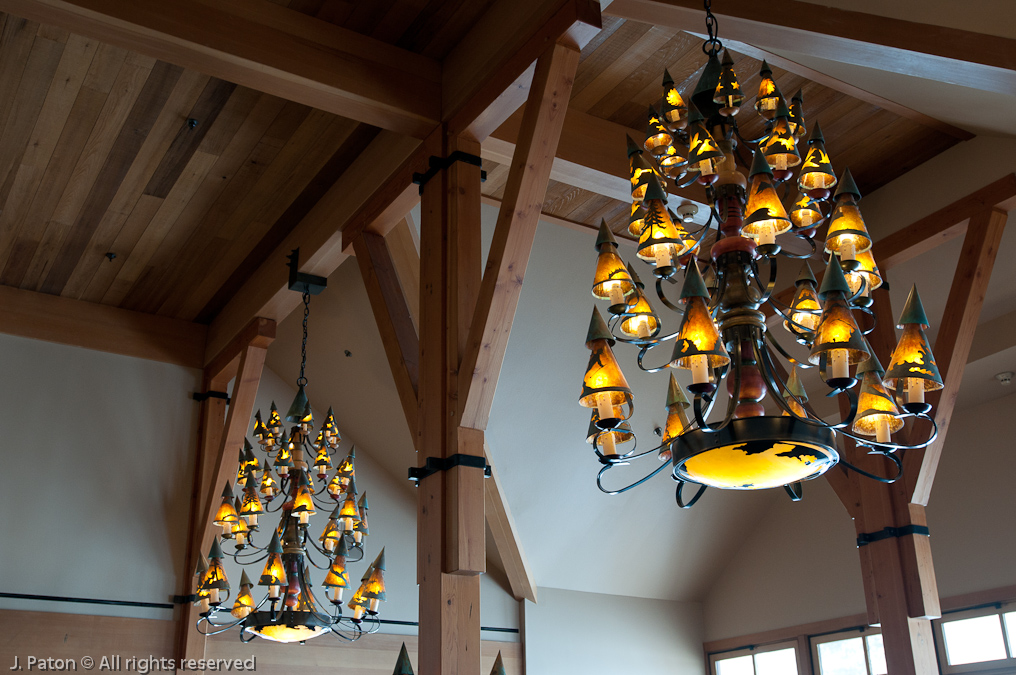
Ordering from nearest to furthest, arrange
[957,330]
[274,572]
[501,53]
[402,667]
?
[402,667] → [501,53] → [274,572] → [957,330]

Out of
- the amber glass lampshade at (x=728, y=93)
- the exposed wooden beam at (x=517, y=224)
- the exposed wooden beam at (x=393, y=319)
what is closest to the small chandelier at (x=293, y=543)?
the exposed wooden beam at (x=393, y=319)

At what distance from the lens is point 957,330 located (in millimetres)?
4750

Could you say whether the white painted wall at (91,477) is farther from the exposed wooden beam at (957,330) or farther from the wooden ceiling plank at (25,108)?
the exposed wooden beam at (957,330)

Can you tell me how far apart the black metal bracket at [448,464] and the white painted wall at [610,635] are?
4175mm

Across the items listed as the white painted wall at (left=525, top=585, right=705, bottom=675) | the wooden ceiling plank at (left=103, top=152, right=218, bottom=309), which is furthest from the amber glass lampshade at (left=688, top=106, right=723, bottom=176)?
the white painted wall at (left=525, top=585, right=705, bottom=675)

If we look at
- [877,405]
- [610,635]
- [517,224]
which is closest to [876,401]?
[877,405]

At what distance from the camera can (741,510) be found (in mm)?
7855

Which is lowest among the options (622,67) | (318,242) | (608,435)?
(608,435)

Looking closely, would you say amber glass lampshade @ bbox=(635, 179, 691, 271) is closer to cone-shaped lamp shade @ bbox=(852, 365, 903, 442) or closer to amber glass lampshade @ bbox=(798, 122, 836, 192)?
amber glass lampshade @ bbox=(798, 122, 836, 192)

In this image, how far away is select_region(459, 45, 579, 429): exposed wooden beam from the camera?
3.48 m

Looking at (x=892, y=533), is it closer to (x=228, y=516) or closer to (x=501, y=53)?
(x=501, y=53)

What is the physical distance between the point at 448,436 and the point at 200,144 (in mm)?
2442

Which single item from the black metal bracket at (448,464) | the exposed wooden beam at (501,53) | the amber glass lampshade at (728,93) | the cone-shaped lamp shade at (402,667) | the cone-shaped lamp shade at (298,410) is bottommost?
the cone-shaped lamp shade at (402,667)

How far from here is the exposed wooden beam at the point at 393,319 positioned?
4219mm
